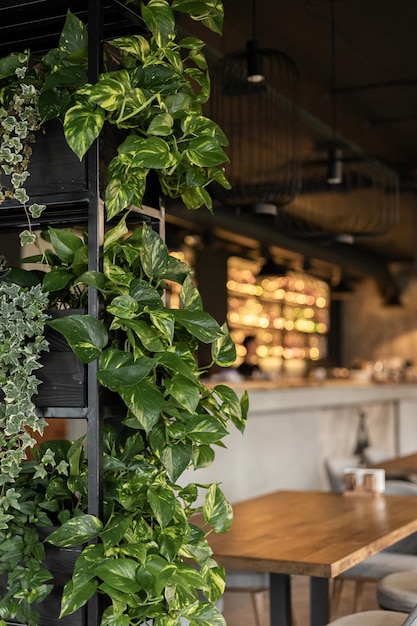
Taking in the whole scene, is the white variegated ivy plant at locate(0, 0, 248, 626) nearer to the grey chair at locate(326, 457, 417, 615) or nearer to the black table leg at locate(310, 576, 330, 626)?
the black table leg at locate(310, 576, 330, 626)

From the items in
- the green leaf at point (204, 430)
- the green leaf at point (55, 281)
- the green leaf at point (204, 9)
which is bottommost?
the green leaf at point (204, 430)

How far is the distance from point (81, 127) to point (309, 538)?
1983 mm

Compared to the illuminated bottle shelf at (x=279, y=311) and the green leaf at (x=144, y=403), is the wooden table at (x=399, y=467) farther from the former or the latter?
the illuminated bottle shelf at (x=279, y=311)

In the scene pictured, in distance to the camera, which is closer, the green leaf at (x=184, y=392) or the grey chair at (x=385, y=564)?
the green leaf at (x=184, y=392)

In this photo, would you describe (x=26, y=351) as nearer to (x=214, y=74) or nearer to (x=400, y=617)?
(x=400, y=617)

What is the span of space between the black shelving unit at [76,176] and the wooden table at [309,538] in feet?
3.40

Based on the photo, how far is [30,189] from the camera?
2330mm

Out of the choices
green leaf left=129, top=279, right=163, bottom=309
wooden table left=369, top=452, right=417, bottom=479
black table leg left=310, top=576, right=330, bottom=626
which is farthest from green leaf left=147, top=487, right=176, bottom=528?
wooden table left=369, top=452, right=417, bottom=479

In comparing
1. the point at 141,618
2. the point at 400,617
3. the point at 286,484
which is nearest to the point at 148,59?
the point at 141,618

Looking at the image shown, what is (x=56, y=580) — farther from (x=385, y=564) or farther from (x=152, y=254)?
(x=385, y=564)

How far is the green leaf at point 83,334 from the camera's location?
212 cm

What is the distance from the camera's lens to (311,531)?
142 inches

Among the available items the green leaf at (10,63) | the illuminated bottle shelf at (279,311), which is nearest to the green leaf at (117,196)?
the green leaf at (10,63)

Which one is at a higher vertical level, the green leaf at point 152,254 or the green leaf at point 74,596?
the green leaf at point 152,254
